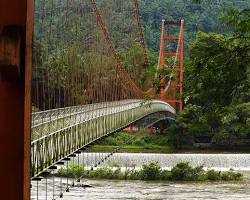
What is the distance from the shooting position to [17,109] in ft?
5.57

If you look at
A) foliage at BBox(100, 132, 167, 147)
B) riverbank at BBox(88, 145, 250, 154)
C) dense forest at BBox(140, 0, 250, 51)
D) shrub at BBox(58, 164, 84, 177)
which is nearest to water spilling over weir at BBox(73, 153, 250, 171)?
shrub at BBox(58, 164, 84, 177)

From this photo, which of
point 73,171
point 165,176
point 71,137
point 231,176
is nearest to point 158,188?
point 165,176

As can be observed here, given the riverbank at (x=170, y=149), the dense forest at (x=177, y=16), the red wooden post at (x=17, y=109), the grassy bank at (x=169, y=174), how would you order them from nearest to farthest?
the red wooden post at (x=17, y=109) → the grassy bank at (x=169, y=174) → the riverbank at (x=170, y=149) → the dense forest at (x=177, y=16)

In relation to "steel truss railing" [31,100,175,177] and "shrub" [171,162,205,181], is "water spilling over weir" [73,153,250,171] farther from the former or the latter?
"steel truss railing" [31,100,175,177]

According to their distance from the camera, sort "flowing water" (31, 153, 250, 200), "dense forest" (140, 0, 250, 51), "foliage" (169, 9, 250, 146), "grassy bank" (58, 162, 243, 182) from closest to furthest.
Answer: "foliage" (169, 9, 250, 146) < "flowing water" (31, 153, 250, 200) < "grassy bank" (58, 162, 243, 182) < "dense forest" (140, 0, 250, 51)

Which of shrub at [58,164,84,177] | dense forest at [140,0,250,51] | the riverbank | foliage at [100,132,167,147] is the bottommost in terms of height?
shrub at [58,164,84,177]

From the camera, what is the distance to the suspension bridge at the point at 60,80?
66.5 inches

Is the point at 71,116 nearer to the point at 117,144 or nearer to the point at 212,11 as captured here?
the point at 117,144

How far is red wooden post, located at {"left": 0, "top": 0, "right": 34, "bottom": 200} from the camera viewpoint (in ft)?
5.51

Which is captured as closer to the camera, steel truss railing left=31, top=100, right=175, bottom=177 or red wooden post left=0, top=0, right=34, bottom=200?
red wooden post left=0, top=0, right=34, bottom=200

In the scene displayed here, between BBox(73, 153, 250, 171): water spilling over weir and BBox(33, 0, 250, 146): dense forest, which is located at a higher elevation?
BBox(33, 0, 250, 146): dense forest

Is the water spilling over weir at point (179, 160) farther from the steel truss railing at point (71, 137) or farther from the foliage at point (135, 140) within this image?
the steel truss railing at point (71, 137)

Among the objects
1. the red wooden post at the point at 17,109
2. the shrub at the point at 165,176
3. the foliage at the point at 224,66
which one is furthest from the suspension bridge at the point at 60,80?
the shrub at the point at 165,176

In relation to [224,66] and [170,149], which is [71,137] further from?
[170,149]
